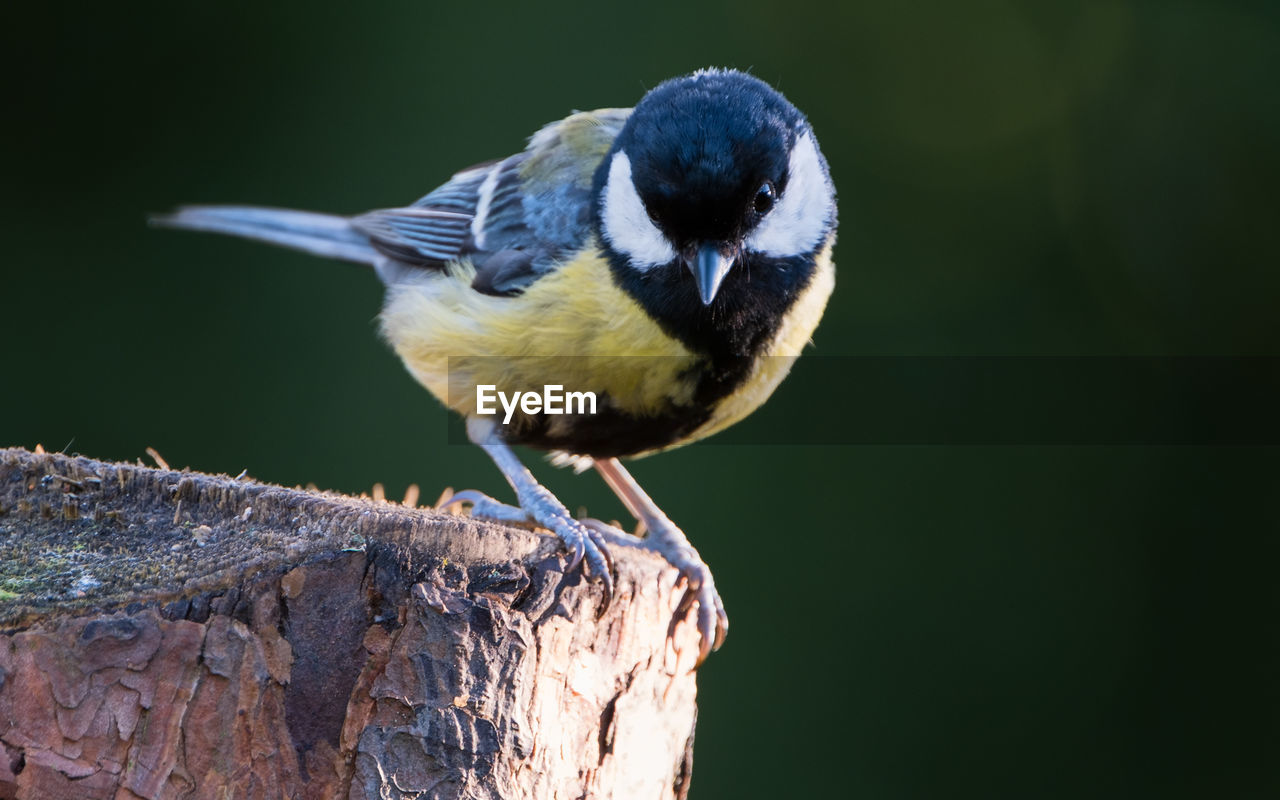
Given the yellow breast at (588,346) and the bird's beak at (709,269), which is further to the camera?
the yellow breast at (588,346)

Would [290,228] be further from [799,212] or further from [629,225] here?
[799,212]

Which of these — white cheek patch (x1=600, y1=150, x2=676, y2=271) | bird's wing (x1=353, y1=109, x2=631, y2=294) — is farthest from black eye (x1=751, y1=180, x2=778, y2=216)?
bird's wing (x1=353, y1=109, x2=631, y2=294)

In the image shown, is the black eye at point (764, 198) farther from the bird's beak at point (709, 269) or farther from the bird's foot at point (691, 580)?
the bird's foot at point (691, 580)

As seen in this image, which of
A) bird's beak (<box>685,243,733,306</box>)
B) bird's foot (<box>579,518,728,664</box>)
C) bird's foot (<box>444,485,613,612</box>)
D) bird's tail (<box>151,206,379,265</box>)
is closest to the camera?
bird's foot (<box>444,485,613,612</box>)

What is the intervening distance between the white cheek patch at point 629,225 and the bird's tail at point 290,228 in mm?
925

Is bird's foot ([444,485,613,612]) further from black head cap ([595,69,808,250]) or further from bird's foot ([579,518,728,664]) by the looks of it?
black head cap ([595,69,808,250])

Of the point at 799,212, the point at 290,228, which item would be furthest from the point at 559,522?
the point at 290,228

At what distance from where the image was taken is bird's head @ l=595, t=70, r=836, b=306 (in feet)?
5.37

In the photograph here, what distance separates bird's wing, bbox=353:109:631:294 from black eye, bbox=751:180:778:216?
0.31 m

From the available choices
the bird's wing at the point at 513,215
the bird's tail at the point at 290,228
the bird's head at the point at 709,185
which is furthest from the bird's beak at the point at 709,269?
the bird's tail at the point at 290,228

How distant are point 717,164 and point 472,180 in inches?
36.5

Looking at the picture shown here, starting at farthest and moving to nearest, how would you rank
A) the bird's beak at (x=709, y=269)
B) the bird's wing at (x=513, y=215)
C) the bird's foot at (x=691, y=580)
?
the bird's wing at (x=513, y=215)
the bird's foot at (x=691, y=580)
the bird's beak at (x=709, y=269)

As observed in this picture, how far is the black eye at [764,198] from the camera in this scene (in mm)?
1690

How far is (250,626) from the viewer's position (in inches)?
43.7
